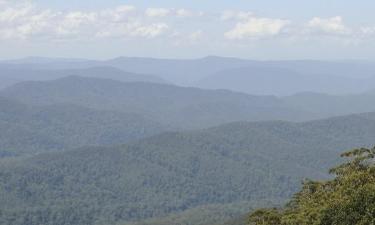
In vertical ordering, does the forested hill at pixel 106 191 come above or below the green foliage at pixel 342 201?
below

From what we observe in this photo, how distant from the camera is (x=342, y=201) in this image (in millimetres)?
24328

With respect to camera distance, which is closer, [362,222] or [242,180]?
[362,222]

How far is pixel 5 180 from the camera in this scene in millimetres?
171875

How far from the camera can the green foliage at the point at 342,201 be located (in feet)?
78.3

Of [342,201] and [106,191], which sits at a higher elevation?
[342,201]

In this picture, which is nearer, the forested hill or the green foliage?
the green foliage

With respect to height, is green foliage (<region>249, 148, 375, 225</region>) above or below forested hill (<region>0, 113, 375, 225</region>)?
above

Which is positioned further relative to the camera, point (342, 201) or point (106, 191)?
point (106, 191)

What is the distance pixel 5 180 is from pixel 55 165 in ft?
73.3

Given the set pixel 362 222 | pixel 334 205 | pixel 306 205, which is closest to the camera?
pixel 362 222

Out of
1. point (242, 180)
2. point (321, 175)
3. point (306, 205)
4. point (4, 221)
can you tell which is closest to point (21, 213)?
point (4, 221)

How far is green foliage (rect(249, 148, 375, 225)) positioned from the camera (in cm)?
2388

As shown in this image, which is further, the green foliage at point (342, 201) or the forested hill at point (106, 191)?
the forested hill at point (106, 191)

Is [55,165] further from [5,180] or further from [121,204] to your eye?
[121,204]
